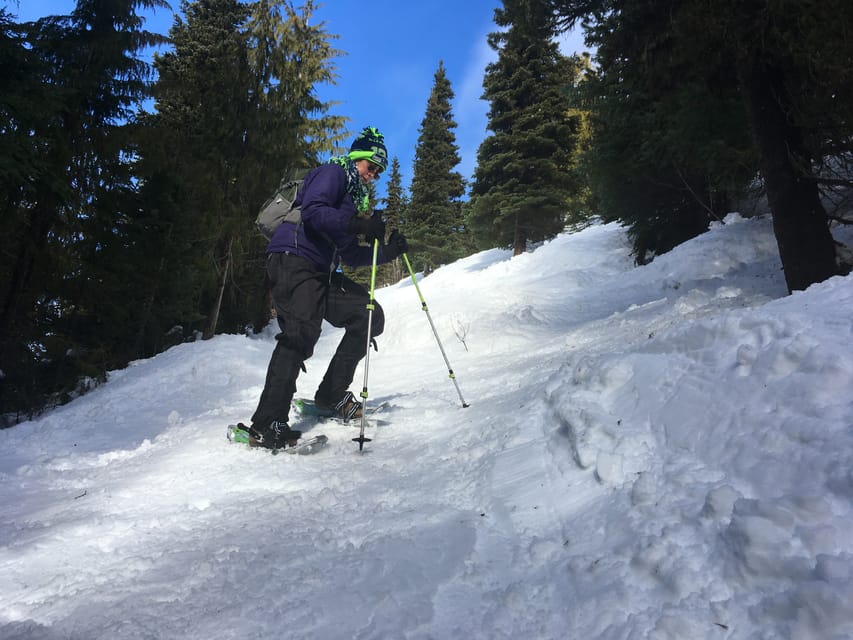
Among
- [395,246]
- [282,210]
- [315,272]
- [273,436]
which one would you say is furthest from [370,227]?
[273,436]

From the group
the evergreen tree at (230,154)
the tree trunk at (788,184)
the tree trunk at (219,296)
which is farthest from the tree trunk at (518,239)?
the tree trunk at (788,184)

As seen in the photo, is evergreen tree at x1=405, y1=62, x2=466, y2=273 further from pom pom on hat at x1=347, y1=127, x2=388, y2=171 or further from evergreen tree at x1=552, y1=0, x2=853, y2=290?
pom pom on hat at x1=347, y1=127, x2=388, y2=171

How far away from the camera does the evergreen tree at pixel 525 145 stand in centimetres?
2086

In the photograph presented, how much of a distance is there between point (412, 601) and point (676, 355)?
2.03 metres

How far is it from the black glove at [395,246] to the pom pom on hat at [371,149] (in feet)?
2.03

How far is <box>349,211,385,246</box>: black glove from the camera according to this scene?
3.92 m

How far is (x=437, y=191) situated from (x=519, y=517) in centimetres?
3362

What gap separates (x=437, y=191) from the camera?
34281 millimetres

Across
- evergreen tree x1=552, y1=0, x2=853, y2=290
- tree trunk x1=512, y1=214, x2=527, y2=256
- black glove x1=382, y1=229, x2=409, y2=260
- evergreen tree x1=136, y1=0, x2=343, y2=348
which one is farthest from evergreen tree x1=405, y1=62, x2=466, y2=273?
black glove x1=382, y1=229, x2=409, y2=260

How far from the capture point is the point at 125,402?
704 centimetres

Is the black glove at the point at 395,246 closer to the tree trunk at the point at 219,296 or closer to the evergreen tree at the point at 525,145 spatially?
the tree trunk at the point at 219,296

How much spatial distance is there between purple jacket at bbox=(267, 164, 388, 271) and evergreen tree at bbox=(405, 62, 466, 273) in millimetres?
29696

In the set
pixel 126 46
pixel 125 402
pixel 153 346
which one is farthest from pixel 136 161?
pixel 125 402

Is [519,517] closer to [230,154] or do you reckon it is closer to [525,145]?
[230,154]
